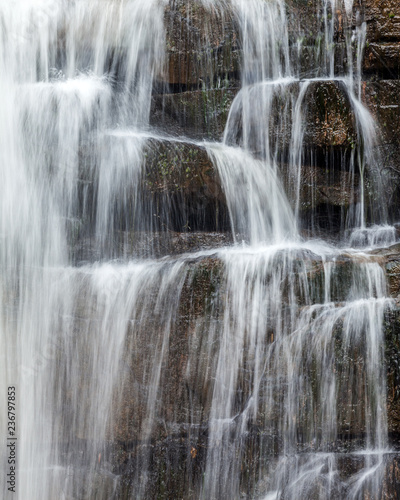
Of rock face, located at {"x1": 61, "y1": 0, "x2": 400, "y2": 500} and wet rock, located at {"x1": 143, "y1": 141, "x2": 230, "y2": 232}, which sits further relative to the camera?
wet rock, located at {"x1": 143, "y1": 141, "x2": 230, "y2": 232}

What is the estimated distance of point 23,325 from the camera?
6.37 meters

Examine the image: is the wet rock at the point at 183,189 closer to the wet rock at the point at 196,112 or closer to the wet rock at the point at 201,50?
the wet rock at the point at 196,112

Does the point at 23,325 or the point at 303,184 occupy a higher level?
the point at 303,184

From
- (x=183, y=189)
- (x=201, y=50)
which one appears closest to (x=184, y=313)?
(x=183, y=189)

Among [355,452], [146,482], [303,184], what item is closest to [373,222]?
[303,184]

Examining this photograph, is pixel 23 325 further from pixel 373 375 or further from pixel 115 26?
pixel 115 26

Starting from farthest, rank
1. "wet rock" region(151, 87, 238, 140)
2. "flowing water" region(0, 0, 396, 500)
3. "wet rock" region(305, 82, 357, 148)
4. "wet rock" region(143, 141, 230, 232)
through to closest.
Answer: "wet rock" region(151, 87, 238, 140) < "wet rock" region(305, 82, 357, 148) < "wet rock" region(143, 141, 230, 232) < "flowing water" region(0, 0, 396, 500)

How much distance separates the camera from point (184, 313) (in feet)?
19.2

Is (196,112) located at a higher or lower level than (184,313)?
higher

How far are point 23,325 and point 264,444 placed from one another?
8.51ft

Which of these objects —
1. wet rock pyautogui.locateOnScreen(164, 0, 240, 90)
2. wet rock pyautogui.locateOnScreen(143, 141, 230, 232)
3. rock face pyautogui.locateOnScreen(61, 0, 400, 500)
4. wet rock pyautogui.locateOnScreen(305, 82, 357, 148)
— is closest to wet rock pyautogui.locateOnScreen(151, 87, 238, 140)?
rock face pyautogui.locateOnScreen(61, 0, 400, 500)

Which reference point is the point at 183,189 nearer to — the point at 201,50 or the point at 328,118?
the point at 328,118

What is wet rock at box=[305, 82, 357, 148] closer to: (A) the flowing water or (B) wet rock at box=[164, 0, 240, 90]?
(A) the flowing water

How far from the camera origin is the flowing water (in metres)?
5.62
